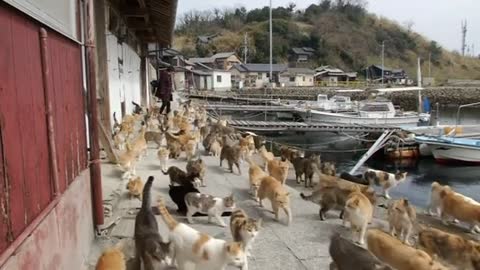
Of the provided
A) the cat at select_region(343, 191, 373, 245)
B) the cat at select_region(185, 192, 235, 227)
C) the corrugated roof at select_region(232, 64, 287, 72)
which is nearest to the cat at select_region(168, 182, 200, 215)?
the cat at select_region(185, 192, 235, 227)

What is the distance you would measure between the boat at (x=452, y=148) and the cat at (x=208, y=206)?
17252mm

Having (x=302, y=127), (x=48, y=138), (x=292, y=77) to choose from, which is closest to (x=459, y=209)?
(x=48, y=138)

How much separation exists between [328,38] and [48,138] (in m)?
88.1

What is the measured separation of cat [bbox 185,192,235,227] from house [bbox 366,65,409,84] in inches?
2689

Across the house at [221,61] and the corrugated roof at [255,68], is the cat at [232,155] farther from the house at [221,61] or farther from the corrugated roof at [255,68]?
the house at [221,61]

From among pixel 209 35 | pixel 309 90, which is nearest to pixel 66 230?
pixel 309 90

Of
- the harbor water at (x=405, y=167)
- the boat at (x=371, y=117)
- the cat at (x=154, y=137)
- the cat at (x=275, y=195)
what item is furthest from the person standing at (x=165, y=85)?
the boat at (x=371, y=117)

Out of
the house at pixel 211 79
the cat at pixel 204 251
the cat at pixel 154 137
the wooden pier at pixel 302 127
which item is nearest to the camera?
the cat at pixel 204 251

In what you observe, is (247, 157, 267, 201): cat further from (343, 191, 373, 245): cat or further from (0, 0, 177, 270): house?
(0, 0, 177, 270): house

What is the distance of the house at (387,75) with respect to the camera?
7131 cm

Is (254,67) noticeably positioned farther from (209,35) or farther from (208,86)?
(209,35)

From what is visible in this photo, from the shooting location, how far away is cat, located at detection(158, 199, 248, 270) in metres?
4.12

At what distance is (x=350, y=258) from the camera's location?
4.04 metres

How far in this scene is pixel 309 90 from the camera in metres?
57.1
